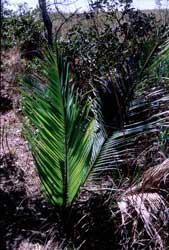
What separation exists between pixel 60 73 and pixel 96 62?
241 cm

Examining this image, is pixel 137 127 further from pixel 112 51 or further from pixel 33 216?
pixel 112 51

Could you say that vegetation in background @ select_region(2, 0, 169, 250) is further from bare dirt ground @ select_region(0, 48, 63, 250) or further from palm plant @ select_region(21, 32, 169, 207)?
bare dirt ground @ select_region(0, 48, 63, 250)

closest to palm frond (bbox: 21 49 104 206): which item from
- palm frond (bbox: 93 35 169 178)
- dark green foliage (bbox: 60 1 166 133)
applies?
palm frond (bbox: 93 35 169 178)

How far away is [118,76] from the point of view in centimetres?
334

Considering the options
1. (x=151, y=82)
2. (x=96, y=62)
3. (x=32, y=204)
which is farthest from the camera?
(x=96, y=62)

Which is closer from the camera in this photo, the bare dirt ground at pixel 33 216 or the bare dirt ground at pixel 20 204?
the bare dirt ground at pixel 33 216

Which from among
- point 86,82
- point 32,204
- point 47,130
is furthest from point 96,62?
point 47,130

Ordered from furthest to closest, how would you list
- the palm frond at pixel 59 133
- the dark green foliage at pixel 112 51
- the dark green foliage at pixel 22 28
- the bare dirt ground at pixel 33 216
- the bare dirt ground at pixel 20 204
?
1. the dark green foliage at pixel 22 28
2. the bare dirt ground at pixel 20 204
3. the dark green foliage at pixel 112 51
4. the bare dirt ground at pixel 33 216
5. the palm frond at pixel 59 133

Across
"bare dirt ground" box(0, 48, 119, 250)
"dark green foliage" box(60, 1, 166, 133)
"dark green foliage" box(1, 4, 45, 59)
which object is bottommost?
"bare dirt ground" box(0, 48, 119, 250)

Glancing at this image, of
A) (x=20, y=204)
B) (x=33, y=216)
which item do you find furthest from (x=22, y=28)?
(x=33, y=216)

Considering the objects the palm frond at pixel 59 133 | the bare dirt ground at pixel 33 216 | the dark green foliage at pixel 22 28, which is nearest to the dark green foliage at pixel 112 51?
the palm frond at pixel 59 133

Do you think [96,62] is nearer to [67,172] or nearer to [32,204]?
[32,204]

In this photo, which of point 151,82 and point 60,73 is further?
point 151,82

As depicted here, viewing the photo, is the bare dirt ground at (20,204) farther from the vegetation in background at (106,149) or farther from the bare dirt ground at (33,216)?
the vegetation in background at (106,149)
